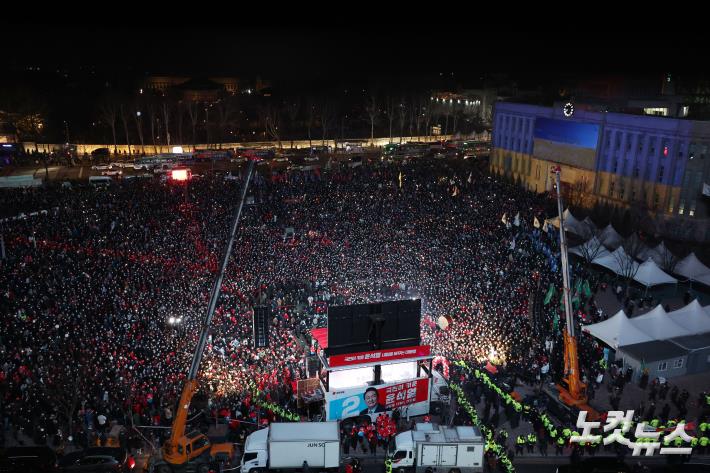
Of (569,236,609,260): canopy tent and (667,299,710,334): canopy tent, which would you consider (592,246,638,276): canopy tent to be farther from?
(667,299,710,334): canopy tent

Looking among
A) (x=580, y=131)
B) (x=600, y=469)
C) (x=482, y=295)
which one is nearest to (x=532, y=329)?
(x=482, y=295)

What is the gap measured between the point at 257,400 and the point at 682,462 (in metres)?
11.6

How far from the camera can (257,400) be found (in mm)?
16000

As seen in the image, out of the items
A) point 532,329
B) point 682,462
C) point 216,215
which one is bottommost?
point 682,462

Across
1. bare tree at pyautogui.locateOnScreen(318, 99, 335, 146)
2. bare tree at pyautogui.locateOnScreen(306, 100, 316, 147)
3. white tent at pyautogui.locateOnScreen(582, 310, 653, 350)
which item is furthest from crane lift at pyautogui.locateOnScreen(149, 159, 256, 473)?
bare tree at pyautogui.locateOnScreen(306, 100, 316, 147)

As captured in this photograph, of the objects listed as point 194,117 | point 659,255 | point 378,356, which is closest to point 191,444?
point 378,356

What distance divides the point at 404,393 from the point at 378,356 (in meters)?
1.43

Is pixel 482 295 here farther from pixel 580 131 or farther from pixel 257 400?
pixel 580 131

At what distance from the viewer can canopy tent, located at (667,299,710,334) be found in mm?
20188

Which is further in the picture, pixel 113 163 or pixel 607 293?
pixel 113 163

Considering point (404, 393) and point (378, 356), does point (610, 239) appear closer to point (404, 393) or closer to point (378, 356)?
point (404, 393)

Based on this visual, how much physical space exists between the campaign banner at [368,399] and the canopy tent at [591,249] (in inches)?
633

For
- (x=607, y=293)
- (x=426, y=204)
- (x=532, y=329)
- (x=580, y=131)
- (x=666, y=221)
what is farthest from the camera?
(x=580, y=131)

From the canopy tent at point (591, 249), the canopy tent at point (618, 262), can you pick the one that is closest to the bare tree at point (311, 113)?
the canopy tent at point (591, 249)
